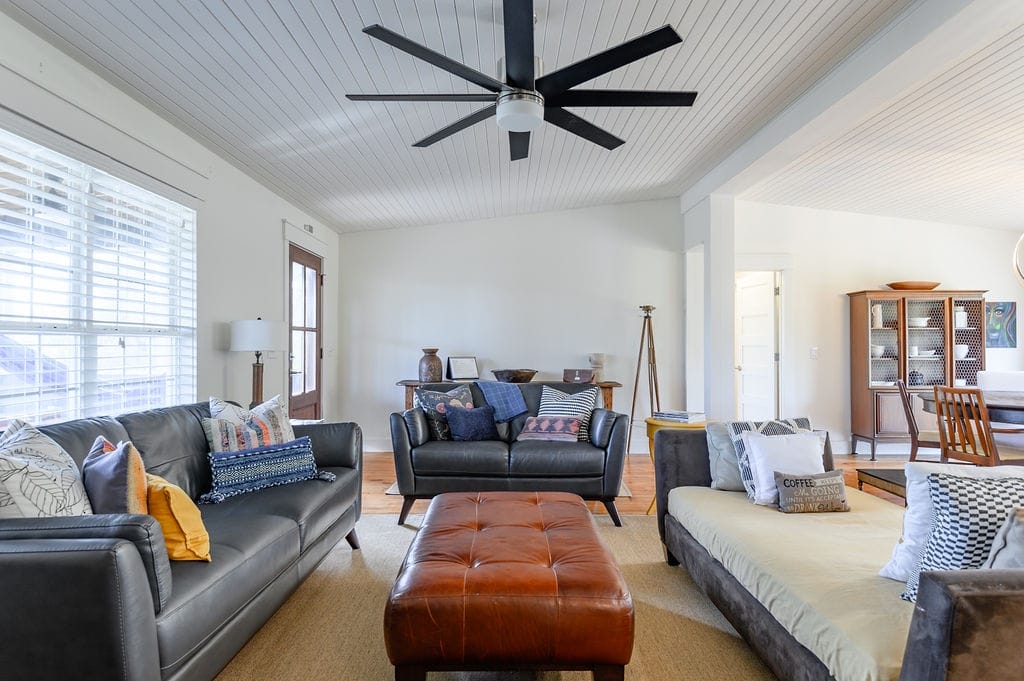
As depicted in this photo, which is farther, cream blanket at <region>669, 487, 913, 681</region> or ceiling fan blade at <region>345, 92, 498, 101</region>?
ceiling fan blade at <region>345, 92, 498, 101</region>

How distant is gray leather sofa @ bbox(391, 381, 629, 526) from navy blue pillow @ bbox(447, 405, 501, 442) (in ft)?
0.72

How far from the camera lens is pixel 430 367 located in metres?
5.60

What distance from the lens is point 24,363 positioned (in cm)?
224

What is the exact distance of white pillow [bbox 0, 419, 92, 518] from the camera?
1578 millimetres

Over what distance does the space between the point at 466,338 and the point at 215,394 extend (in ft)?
9.43

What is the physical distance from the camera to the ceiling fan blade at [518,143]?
2693 millimetres

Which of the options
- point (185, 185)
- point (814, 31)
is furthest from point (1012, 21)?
A: point (185, 185)

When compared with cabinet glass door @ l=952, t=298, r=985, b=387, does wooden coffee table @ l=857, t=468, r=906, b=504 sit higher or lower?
lower

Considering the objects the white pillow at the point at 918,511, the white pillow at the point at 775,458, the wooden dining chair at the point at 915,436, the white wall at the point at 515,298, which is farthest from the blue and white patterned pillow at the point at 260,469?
the wooden dining chair at the point at 915,436

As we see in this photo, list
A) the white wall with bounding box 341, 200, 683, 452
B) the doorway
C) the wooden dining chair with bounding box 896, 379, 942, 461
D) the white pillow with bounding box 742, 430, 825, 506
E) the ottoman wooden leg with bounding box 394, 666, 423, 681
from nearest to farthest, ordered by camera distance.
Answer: the ottoman wooden leg with bounding box 394, 666, 423, 681, the white pillow with bounding box 742, 430, 825, 506, the wooden dining chair with bounding box 896, 379, 942, 461, the doorway, the white wall with bounding box 341, 200, 683, 452

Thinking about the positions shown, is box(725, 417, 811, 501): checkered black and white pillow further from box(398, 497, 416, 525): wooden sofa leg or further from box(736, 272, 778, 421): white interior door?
box(736, 272, 778, 421): white interior door

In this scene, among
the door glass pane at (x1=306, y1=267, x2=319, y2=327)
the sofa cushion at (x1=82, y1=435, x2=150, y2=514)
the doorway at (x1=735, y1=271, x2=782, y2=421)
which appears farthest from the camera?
the doorway at (x1=735, y1=271, x2=782, y2=421)

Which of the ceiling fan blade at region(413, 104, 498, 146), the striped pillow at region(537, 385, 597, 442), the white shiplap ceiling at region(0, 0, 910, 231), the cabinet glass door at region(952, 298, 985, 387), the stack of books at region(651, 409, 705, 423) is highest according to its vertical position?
the white shiplap ceiling at region(0, 0, 910, 231)

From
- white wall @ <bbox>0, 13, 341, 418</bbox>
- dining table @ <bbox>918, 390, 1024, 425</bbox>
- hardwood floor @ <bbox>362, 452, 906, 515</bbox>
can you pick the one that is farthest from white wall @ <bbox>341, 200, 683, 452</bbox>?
dining table @ <bbox>918, 390, 1024, 425</bbox>
